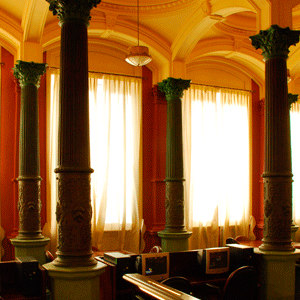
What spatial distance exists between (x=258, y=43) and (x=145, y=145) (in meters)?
4.59

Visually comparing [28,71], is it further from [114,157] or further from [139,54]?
[114,157]

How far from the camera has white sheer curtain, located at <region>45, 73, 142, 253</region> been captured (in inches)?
401

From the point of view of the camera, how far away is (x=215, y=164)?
38.5ft

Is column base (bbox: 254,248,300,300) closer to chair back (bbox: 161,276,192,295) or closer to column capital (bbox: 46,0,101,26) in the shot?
chair back (bbox: 161,276,192,295)

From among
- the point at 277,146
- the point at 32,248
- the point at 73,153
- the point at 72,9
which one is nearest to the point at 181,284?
the point at 73,153

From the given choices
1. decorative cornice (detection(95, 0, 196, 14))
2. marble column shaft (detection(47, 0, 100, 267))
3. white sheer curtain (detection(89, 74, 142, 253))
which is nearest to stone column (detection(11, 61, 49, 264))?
white sheer curtain (detection(89, 74, 142, 253))

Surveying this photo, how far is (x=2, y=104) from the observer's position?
32.1 ft

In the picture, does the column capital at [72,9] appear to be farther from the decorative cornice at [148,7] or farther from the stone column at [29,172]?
the decorative cornice at [148,7]

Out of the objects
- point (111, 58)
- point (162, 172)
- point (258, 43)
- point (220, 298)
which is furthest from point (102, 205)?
point (258, 43)

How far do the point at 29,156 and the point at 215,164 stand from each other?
520 centimetres

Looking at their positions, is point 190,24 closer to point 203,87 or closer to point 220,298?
point 203,87

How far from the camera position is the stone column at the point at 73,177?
5.21 m

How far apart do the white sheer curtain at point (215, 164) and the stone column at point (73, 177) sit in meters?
6.09

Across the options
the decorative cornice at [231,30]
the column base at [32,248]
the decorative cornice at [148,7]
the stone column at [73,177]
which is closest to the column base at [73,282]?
the stone column at [73,177]
